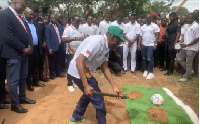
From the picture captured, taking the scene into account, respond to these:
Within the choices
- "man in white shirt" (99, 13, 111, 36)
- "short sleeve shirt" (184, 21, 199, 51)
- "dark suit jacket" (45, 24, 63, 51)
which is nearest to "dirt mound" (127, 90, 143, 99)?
"short sleeve shirt" (184, 21, 199, 51)

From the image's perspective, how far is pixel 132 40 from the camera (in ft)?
26.3

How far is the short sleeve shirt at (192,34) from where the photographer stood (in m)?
6.72

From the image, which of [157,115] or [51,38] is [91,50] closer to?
[157,115]

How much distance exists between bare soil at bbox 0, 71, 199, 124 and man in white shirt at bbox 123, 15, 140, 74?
76cm

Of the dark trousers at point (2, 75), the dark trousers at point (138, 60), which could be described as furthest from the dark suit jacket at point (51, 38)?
the dark trousers at point (138, 60)

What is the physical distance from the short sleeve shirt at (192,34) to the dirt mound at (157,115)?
3.06 meters

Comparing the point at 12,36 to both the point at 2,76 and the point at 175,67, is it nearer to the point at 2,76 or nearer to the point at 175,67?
the point at 2,76

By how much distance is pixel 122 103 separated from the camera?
16.6 feet

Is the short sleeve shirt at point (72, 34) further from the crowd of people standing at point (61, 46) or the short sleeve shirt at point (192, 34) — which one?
the short sleeve shirt at point (192, 34)

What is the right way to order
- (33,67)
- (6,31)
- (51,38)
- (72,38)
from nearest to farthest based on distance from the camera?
(6,31) → (72,38) → (33,67) → (51,38)

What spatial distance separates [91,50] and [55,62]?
438 cm

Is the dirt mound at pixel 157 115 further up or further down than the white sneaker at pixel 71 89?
further down

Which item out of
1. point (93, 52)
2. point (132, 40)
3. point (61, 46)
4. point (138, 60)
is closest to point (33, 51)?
point (61, 46)

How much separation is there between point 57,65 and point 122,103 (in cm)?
306
